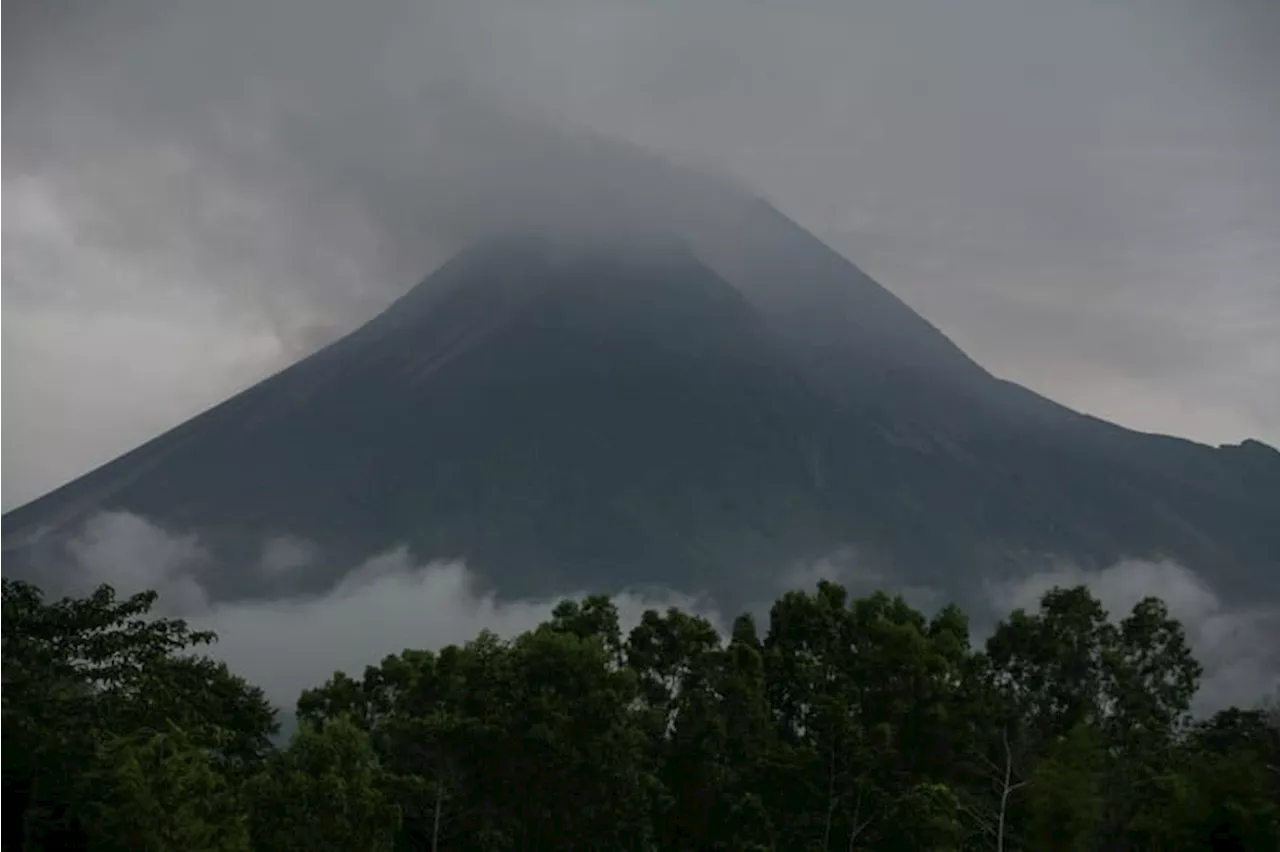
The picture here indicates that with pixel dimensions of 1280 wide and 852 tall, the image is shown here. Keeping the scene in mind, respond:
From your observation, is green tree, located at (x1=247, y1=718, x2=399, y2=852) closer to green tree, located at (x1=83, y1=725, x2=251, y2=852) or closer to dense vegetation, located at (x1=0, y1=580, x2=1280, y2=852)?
dense vegetation, located at (x1=0, y1=580, x2=1280, y2=852)

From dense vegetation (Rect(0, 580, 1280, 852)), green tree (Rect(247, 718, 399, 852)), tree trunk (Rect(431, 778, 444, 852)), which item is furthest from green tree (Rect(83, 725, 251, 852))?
tree trunk (Rect(431, 778, 444, 852))

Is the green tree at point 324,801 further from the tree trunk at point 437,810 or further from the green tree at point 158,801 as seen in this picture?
the tree trunk at point 437,810

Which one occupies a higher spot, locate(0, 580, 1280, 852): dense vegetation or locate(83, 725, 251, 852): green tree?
locate(0, 580, 1280, 852): dense vegetation

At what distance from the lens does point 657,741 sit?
39812 mm

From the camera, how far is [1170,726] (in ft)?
142

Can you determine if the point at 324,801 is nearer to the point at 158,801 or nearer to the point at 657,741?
the point at 158,801

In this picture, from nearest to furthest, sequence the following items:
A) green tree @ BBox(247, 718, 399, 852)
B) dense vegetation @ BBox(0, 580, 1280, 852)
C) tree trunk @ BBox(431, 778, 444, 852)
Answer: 1. dense vegetation @ BBox(0, 580, 1280, 852)
2. green tree @ BBox(247, 718, 399, 852)
3. tree trunk @ BBox(431, 778, 444, 852)

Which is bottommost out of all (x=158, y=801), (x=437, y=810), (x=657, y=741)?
(x=158, y=801)

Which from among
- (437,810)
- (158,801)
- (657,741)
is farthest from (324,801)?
(657,741)

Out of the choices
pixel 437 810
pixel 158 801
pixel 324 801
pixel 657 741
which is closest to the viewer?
pixel 158 801

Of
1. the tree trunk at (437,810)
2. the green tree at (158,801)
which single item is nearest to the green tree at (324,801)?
the green tree at (158,801)

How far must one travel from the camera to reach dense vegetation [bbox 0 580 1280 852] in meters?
27.3

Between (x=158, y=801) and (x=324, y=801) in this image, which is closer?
(x=158, y=801)

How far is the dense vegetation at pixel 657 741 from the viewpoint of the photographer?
89.6 ft
